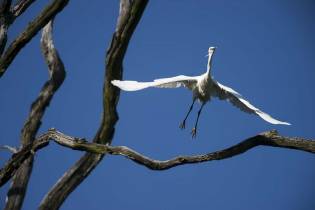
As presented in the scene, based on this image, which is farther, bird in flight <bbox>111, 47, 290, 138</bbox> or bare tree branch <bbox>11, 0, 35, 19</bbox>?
bird in flight <bbox>111, 47, 290, 138</bbox>

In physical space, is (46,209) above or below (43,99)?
below

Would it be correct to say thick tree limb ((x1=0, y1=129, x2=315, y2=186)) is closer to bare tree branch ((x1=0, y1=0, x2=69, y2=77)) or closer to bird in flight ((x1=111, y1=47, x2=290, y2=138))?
bare tree branch ((x1=0, y1=0, x2=69, y2=77))

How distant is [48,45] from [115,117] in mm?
1502

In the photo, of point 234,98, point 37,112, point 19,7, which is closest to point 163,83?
point 234,98

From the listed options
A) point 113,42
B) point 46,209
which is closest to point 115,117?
point 113,42

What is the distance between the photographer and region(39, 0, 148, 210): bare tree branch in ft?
12.7

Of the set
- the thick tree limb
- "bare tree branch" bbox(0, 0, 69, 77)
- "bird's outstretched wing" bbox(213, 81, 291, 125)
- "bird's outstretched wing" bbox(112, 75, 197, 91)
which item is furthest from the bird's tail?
"bird's outstretched wing" bbox(213, 81, 291, 125)

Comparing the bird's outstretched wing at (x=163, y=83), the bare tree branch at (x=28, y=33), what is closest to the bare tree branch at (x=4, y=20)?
the bare tree branch at (x=28, y=33)

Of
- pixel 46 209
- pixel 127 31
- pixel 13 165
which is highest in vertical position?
pixel 127 31

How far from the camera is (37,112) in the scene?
516 cm

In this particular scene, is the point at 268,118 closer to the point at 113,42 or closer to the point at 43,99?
the point at 113,42

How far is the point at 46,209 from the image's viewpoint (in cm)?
462

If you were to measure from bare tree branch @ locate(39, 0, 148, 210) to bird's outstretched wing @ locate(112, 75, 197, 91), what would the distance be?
0.31ft

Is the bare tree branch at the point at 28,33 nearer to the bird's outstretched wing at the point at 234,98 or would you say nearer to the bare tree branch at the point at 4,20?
the bare tree branch at the point at 4,20
